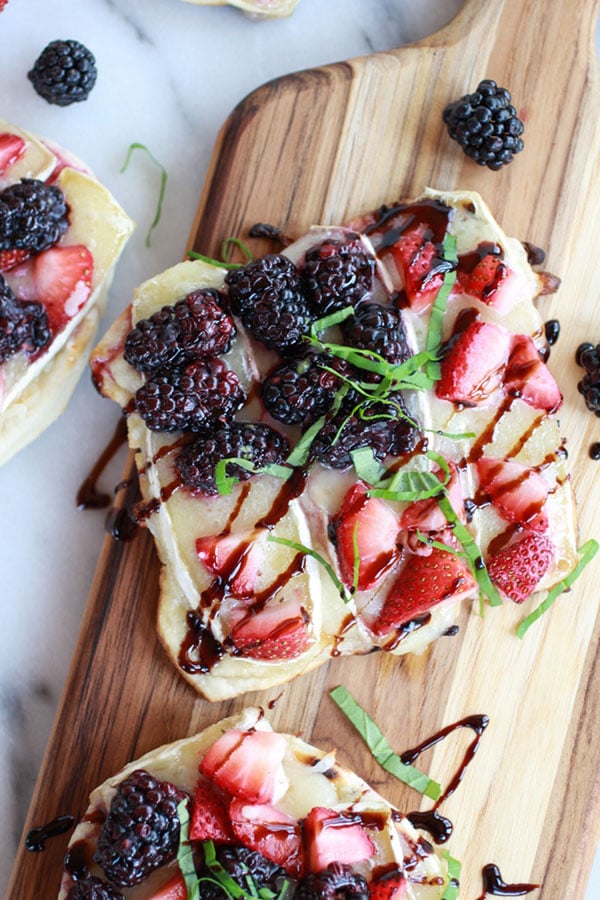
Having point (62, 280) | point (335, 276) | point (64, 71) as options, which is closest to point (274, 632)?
point (335, 276)

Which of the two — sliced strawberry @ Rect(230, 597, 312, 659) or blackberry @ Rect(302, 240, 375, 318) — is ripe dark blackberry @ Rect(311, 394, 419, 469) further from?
sliced strawberry @ Rect(230, 597, 312, 659)

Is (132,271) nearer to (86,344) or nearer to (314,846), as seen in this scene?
(86,344)

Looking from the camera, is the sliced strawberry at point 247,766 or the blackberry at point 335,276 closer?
the sliced strawberry at point 247,766

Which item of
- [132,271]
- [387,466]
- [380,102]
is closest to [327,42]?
[380,102]

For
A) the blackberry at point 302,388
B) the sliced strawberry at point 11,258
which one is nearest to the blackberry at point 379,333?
the blackberry at point 302,388

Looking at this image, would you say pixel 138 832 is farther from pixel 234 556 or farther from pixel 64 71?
pixel 64 71

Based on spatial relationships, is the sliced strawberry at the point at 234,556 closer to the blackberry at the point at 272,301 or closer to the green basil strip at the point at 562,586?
the blackberry at the point at 272,301
